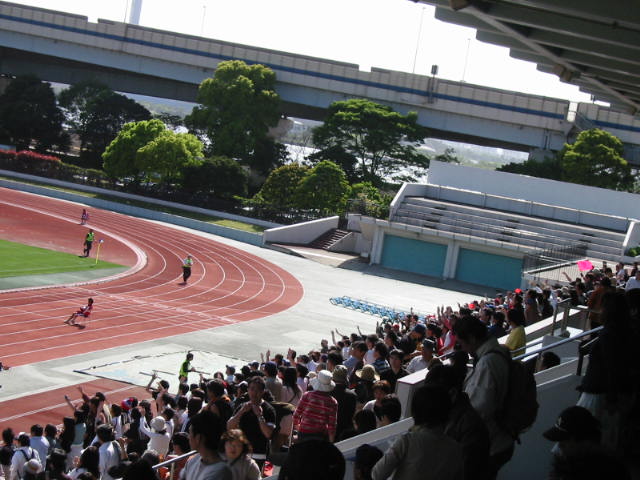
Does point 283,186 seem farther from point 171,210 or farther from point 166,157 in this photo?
point 166,157

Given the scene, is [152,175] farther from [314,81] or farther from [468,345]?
[468,345]

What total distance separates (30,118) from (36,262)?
40348 millimetres

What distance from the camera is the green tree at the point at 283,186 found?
52.8m

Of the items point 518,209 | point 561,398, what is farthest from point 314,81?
point 561,398

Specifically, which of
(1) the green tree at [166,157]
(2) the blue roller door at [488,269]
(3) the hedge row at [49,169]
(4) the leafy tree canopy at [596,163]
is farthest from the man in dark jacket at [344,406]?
(3) the hedge row at [49,169]

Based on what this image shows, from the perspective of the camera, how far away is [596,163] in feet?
177

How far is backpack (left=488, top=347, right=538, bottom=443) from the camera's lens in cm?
517

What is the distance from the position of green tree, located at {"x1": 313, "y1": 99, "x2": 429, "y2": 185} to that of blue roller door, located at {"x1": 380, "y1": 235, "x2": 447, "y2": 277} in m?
16.6

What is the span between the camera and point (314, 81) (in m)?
66.9

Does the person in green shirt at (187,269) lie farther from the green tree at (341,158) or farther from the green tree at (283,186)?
the green tree at (341,158)

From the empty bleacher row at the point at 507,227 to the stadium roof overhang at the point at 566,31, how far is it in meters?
27.7

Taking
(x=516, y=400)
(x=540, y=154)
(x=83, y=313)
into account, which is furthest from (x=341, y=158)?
(x=516, y=400)

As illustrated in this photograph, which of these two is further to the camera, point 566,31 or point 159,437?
point 159,437

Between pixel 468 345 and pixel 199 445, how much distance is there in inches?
74.6
